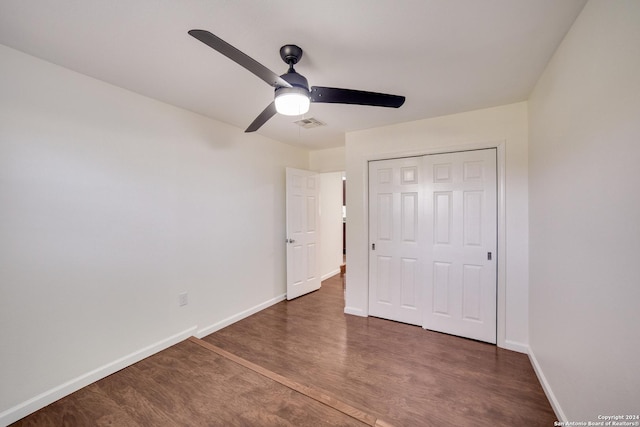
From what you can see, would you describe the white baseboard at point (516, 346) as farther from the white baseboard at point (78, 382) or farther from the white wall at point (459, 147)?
the white baseboard at point (78, 382)

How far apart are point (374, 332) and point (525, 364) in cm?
137

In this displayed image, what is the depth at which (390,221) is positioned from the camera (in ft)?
10.5

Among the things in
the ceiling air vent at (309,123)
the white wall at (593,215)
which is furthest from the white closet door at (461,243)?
the ceiling air vent at (309,123)

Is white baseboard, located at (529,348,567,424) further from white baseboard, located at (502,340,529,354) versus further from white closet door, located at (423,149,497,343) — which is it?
white closet door, located at (423,149,497,343)

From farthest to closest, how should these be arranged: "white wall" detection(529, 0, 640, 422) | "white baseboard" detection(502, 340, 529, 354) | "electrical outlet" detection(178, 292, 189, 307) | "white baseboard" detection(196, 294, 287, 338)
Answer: "white baseboard" detection(196, 294, 287, 338)
"electrical outlet" detection(178, 292, 189, 307)
"white baseboard" detection(502, 340, 529, 354)
"white wall" detection(529, 0, 640, 422)

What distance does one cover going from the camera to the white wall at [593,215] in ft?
3.34

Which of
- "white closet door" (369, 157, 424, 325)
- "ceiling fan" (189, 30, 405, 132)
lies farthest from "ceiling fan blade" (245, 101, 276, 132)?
"white closet door" (369, 157, 424, 325)

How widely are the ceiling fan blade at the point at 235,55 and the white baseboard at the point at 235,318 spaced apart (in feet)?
8.74

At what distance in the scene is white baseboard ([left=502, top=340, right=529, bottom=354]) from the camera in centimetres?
246

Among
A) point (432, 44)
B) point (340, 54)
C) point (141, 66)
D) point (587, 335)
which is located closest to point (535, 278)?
point (587, 335)

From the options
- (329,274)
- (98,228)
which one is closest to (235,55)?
(98,228)

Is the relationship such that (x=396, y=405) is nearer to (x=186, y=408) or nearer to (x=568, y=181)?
(x=186, y=408)

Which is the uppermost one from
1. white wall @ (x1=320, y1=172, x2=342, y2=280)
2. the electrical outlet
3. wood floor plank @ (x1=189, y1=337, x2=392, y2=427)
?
white wall @ (x1=320, y1=172, x2=342, y2=280)

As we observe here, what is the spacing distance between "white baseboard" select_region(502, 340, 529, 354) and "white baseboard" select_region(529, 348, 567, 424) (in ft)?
0.38
